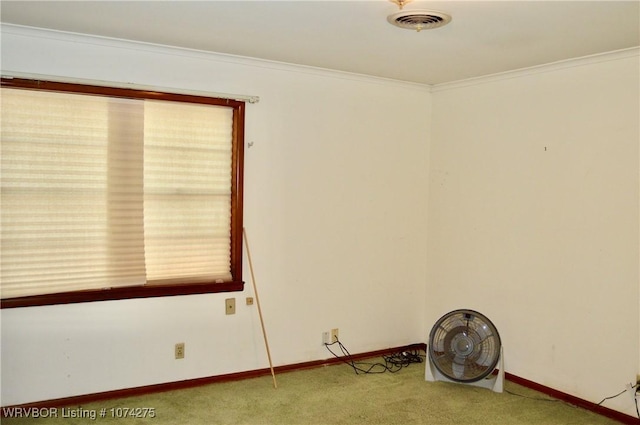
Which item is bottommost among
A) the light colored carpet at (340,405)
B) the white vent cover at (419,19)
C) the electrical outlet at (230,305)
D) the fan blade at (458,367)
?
the light colored carpet at (340,405)

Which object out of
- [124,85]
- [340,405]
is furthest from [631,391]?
[124,85]

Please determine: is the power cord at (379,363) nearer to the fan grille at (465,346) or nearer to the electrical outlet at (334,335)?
the electrical outlet at (334,335)

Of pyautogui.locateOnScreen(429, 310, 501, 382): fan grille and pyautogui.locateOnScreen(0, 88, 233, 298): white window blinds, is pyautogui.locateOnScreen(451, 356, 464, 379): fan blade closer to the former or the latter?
pyautogui.locateOnScreen(429, 310, 501, 382): fan grille

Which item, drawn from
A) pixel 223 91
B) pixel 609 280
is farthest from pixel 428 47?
pixel 609 280

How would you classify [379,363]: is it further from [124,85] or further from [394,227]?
[124,85]

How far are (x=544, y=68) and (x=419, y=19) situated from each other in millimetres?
1497

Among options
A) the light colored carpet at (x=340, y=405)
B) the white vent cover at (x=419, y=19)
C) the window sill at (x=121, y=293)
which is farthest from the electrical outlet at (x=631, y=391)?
the window sill at (x=121, y=293)

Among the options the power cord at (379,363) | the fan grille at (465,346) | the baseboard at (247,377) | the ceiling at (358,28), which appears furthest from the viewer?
the power cord at (379,363)

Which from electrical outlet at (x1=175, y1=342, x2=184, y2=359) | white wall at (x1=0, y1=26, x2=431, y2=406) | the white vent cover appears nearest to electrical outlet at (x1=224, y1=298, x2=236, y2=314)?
white wall at (x1=0, y1=26, x2=431, y2=406)

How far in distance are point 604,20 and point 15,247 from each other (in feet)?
11.3

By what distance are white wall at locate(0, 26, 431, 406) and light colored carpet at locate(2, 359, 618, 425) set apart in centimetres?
20

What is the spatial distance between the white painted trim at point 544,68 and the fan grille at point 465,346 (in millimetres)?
1714

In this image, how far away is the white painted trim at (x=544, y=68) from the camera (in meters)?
3.47

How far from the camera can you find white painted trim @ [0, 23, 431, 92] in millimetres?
3342
